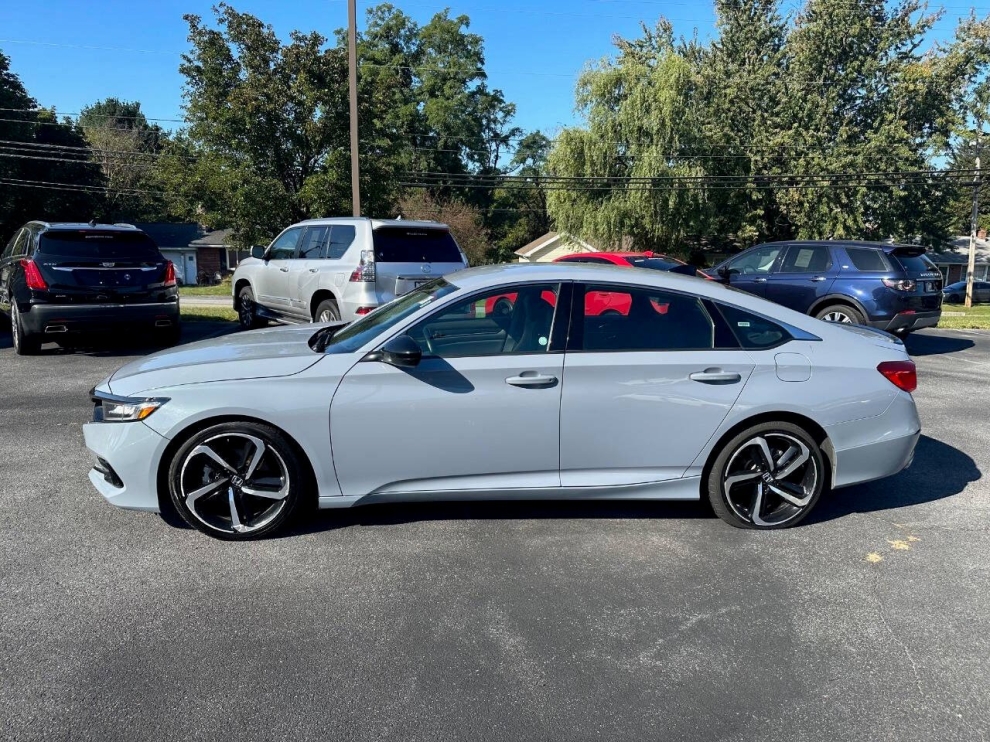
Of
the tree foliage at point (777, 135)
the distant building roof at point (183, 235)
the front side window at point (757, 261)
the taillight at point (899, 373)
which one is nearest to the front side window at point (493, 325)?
the taillight at point (899, 373)

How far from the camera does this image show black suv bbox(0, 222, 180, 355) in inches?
372

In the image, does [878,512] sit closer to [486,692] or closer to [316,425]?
[486,692]

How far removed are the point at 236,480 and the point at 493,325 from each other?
1.67m

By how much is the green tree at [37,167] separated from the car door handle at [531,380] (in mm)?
39718

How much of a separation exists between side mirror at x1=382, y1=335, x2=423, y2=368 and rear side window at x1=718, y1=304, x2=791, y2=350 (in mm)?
1820

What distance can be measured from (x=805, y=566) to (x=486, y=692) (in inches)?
80.8

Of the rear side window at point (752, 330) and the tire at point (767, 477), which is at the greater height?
the rear side window at point (752, 330)

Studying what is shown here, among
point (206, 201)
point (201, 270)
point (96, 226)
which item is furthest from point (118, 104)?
point (96, 226)

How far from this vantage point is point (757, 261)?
12.8 m

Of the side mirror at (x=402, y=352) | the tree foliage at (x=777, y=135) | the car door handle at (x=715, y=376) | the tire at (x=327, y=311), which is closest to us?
the side mirror at (x=402, y=352)

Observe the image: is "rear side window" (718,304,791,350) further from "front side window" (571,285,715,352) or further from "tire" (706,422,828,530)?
"tire" (706,422,828,530)

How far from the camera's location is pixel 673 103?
117 ft

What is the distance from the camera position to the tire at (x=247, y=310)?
1259 centimetres

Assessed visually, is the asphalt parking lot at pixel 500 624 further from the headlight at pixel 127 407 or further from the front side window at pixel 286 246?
the front side window at pixel 286 246
